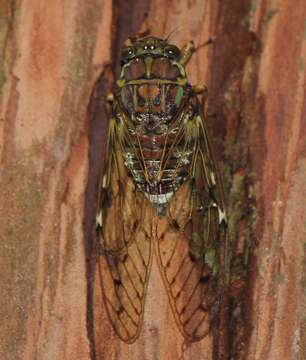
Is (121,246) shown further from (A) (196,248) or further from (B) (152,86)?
(B) (152,86)

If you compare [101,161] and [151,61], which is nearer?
[101,161]

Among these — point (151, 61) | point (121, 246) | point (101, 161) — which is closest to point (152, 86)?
point (151, 61)

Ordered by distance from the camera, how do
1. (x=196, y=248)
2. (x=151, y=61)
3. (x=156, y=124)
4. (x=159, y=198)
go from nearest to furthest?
(x=196, y=248) < (x=159, y=198) < (x=156, y=124) < (x=151, y=61)

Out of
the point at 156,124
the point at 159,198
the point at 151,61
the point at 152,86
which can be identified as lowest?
the point at 159,198

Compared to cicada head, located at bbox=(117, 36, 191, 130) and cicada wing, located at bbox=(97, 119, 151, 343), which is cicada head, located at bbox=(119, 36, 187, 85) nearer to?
cicada head, located at bbox=(117, 36, 191, 130)

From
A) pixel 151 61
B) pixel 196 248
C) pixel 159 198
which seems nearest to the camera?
pixel 196 248

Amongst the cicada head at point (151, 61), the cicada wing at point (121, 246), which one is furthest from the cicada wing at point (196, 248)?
the cicada head at point (151, 61)
